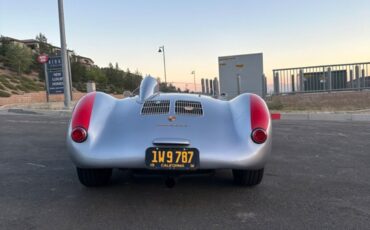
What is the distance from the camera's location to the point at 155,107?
11.4 ft

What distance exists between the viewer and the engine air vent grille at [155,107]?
3.37m

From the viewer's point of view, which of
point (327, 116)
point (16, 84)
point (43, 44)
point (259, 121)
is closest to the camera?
point (259, 121)

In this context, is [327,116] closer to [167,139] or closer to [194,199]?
[194,199]

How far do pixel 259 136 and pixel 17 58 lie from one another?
48.3 meters

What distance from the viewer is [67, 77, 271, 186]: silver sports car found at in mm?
2877

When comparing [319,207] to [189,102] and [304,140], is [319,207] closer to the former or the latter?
[189,102]

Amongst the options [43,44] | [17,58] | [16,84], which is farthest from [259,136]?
[43,44]

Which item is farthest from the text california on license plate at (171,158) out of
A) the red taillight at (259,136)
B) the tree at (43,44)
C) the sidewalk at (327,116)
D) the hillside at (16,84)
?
the tree at (43,44)

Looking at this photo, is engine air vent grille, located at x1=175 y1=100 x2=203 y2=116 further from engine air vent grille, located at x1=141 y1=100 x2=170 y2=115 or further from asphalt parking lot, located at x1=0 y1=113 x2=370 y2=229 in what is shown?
asphalt parking lot, located at x1=0 y1=113 x2=370 y2=229

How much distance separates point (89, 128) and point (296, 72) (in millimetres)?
13519

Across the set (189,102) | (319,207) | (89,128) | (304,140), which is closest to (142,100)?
(189,102)

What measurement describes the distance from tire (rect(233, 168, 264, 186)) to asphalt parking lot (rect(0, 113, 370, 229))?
66 mm

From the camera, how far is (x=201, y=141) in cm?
297

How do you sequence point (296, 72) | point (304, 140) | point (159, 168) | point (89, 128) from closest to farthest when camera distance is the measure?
point (159, 168), point (89, 128), point (304, 140), point (296, 72)
